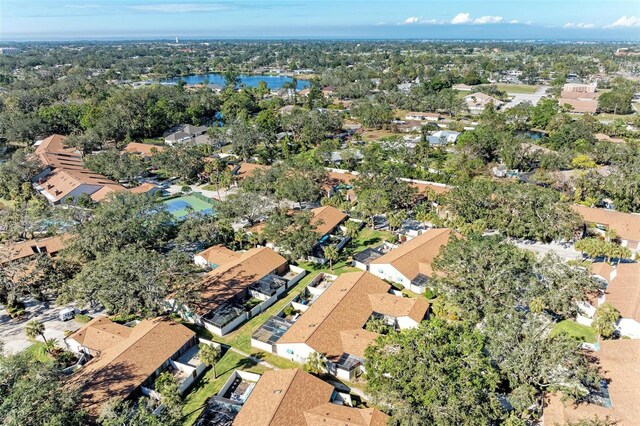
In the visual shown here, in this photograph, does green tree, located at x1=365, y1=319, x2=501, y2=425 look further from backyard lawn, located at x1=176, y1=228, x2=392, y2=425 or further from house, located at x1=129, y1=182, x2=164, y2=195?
house, located at x1=129, y1=182, x2=164, y2=195

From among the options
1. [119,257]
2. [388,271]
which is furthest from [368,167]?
[119,257]

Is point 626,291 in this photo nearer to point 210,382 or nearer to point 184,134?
point 210,382

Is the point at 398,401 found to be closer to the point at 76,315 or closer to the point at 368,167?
the point at 76,315

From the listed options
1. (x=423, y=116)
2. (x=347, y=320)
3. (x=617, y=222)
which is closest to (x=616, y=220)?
(x=617, y=222)

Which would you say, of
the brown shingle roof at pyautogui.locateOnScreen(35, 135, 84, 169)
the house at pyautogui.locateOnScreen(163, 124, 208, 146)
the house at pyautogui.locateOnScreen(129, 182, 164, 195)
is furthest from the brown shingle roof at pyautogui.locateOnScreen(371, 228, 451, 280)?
the house at pyautogui.locateOnScreen(163, 124, 208, 146)

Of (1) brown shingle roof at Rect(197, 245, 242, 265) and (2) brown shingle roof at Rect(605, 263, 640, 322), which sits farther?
(1) brown shingle roof at Rect(197, 245, 242, 265)
